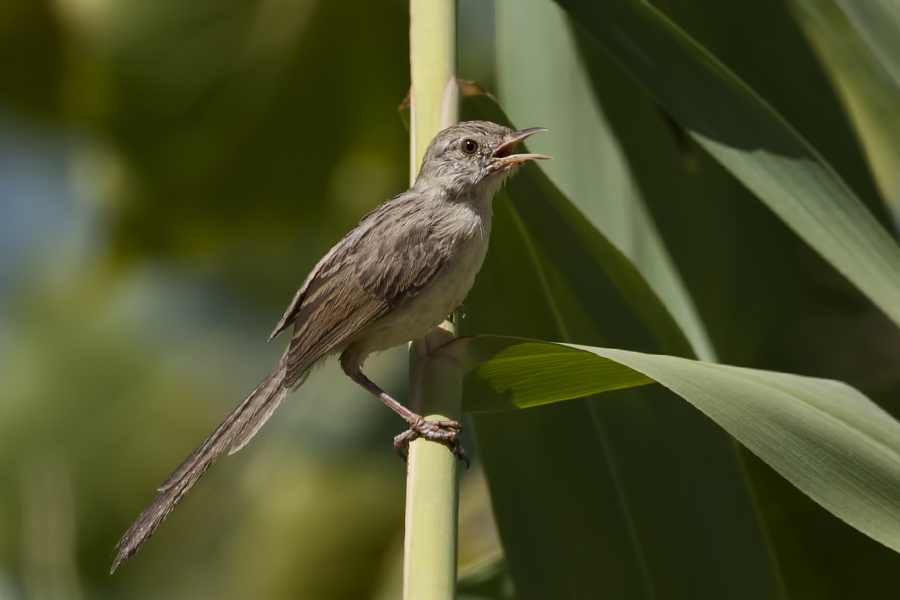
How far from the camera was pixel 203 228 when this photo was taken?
8.81 feet

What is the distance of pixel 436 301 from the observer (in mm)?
1623

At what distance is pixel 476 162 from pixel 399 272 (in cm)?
32

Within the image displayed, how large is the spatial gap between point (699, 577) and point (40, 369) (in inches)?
83.2

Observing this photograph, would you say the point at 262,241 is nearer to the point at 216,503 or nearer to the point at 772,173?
the point at 216,503

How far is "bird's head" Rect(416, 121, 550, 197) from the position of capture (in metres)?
1.72

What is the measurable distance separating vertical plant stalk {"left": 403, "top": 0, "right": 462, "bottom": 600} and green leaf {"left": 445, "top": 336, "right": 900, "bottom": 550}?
0.24 m

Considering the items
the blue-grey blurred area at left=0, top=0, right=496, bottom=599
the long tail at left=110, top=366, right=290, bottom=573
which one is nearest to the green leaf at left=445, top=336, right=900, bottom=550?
the long tail at left=110, top=366, right=290, bottom=573

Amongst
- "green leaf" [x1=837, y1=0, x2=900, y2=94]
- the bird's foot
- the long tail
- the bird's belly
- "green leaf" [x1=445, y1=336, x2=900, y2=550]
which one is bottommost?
"green leaf" [x1=445, y1=336, x2=900, y2=550]

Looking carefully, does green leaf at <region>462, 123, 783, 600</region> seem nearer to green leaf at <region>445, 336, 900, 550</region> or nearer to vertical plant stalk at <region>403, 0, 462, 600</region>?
vertical plant stalk at <region>403, 0, 462, 600</region>

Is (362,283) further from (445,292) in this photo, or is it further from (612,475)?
(612,475)

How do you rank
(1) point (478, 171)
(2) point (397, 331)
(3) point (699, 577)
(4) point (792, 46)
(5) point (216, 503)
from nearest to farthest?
(3) point (699, 577) < (2) point (397, 331) < (1) point (478, 171) < (4) point (792, 46) < (5) point (216, 503)

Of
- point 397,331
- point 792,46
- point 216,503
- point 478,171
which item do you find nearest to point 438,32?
point 478,171

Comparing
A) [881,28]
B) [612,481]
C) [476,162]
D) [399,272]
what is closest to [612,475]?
[612,481]

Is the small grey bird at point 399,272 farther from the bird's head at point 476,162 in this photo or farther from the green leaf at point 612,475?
the green leaf at point 612,475
